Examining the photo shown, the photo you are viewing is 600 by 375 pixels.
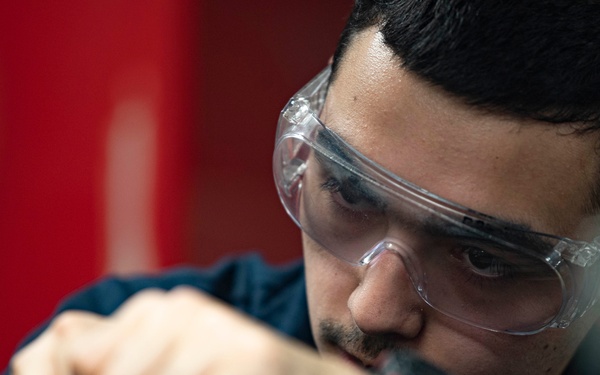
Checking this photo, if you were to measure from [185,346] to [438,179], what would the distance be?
0.38 metres

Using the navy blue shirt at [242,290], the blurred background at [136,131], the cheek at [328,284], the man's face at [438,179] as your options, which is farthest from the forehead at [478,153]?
the blurred background at [136,131]

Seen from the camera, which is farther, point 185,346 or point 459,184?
point 459,184

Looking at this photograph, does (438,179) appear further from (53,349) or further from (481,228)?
(53,349)

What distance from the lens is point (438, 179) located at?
0.87 m

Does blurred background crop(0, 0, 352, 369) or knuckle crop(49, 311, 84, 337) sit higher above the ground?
knuckle crop(49, 311, 84, 337)

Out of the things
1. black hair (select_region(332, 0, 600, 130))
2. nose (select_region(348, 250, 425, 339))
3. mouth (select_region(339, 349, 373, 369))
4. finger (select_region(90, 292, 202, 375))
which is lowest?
mouth (select_region(339, 349, 373, 369))

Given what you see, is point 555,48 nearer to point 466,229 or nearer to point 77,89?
point 466,229

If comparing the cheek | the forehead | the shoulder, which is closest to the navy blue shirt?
the shoulder

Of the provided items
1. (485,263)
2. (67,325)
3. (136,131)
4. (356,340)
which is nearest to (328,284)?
(356,340)

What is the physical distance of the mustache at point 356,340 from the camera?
927 mm

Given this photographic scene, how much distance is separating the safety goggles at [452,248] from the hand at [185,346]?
0.99 ft

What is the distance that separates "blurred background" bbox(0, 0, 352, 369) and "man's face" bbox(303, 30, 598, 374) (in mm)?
877

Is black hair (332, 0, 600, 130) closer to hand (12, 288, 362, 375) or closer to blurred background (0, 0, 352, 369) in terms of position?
hand (12, 288, 362, 375)

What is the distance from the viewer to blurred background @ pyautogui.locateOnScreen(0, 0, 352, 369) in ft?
5.93
